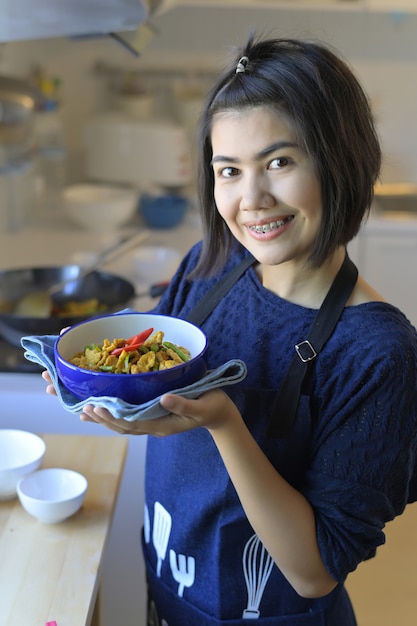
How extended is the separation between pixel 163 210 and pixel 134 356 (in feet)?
6.41

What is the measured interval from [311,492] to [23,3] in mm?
796

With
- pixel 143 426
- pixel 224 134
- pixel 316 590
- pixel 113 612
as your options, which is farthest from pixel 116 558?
pixel 224 134

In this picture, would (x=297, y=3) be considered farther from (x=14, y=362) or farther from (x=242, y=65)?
(x=242, y=65)

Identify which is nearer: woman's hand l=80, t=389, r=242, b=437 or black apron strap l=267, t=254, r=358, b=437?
woman's hand l=80, t=389, r=242, b=437

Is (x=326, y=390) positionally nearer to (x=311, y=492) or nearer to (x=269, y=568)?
(x=311, y=492)

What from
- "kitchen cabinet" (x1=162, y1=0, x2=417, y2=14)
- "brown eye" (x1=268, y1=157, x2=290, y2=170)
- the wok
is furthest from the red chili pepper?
"kitchen cabinet" (x1=162, y1=0, x2=417, y2=14)

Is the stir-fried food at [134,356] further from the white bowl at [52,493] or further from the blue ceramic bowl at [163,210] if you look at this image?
the blue ceramic bowl at [163,210]

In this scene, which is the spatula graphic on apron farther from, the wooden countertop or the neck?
the neck

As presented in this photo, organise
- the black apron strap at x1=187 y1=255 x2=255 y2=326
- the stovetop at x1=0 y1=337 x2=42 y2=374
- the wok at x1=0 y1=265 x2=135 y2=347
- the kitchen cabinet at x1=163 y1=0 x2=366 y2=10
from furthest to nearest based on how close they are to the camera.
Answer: the kitchen cabinet at x1=163 y1=0 x2=366 y2=10
the wok at x1=0 y1=265 x2=135 y2=347
the stovetop at x1=0 y1=337 x2=42 y2=374
the black apron strap at x1=187 y1=255 x2=255 y2=326

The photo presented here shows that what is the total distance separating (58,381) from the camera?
0.83 m

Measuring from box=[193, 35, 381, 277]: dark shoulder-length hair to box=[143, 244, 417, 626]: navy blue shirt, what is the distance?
11 cm

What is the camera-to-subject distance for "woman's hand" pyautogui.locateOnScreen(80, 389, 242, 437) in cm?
74

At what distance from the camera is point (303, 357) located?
877mm

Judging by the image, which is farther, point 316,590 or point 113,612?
point 113,612
